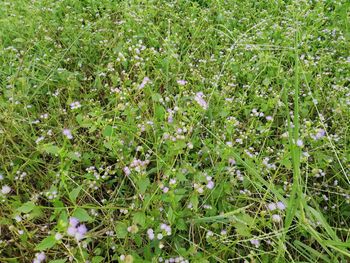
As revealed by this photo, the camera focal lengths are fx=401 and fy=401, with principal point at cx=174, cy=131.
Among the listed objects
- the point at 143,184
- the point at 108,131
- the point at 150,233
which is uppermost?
the point at 108,131

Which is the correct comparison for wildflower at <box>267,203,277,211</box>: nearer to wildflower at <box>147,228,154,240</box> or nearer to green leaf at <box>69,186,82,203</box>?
wildflower at <box>147,228,154,240</box>

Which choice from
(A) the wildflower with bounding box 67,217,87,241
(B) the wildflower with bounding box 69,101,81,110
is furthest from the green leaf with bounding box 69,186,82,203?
(B) the wildflower with bounding box 69,101,81,110

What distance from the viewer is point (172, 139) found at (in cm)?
174

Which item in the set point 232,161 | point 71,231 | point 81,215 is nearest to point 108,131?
point 81,215

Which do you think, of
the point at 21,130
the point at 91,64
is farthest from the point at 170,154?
the point at 91,64

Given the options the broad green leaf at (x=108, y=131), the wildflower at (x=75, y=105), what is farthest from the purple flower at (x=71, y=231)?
the wildflower at (x=75, y=105)

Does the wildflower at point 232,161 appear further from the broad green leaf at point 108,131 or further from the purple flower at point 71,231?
the purple flower at point 71,231

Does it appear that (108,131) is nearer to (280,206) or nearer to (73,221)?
(73,221)

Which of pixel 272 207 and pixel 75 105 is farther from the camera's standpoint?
pixel 75 105

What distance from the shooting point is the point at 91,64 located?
2906 millimetres

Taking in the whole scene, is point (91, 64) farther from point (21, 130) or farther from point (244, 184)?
point (244, 184)

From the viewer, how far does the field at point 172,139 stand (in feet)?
5.40

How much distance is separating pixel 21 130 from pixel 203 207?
3.44 ft

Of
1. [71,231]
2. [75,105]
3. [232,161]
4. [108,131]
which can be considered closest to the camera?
[71,231]
